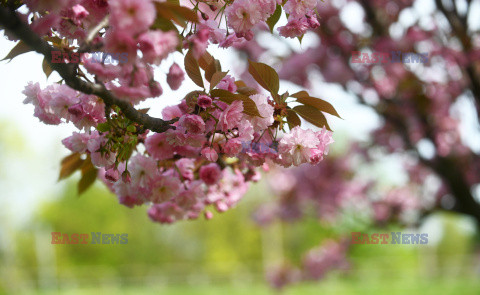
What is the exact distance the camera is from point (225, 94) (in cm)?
92

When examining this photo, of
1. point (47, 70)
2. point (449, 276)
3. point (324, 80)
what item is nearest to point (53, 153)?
point (449, 276)

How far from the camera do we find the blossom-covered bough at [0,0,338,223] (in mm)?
775

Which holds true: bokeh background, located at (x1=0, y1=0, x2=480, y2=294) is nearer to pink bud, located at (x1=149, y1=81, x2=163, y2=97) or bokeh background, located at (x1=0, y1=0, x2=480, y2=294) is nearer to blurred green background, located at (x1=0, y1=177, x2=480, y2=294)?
blurred green background, located at (x1=0, y1=177, x2=480, y2=294)

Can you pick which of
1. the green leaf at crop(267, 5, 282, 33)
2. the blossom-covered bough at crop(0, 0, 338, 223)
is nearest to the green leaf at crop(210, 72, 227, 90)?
the blossom-covered bough at crop(0, 0, 338, 223)

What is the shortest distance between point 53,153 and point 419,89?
2049 centimetres

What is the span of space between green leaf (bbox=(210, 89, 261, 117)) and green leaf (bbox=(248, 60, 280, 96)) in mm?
98

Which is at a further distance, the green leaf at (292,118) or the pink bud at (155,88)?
the green leaf at (292,118)

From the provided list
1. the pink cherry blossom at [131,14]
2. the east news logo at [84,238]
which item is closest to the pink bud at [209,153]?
the pink cherry blossom at [131,14]

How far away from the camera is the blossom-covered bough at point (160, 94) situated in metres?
0.77

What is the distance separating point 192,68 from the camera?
936 millimetres

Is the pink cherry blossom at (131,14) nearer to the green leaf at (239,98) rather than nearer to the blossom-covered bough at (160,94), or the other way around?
the blossom-covered bough at (160,94)

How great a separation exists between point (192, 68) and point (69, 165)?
0.59 meters

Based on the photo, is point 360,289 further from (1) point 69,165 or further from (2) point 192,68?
(2) point 192,68

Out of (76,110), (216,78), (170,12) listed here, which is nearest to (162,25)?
(170,12)
